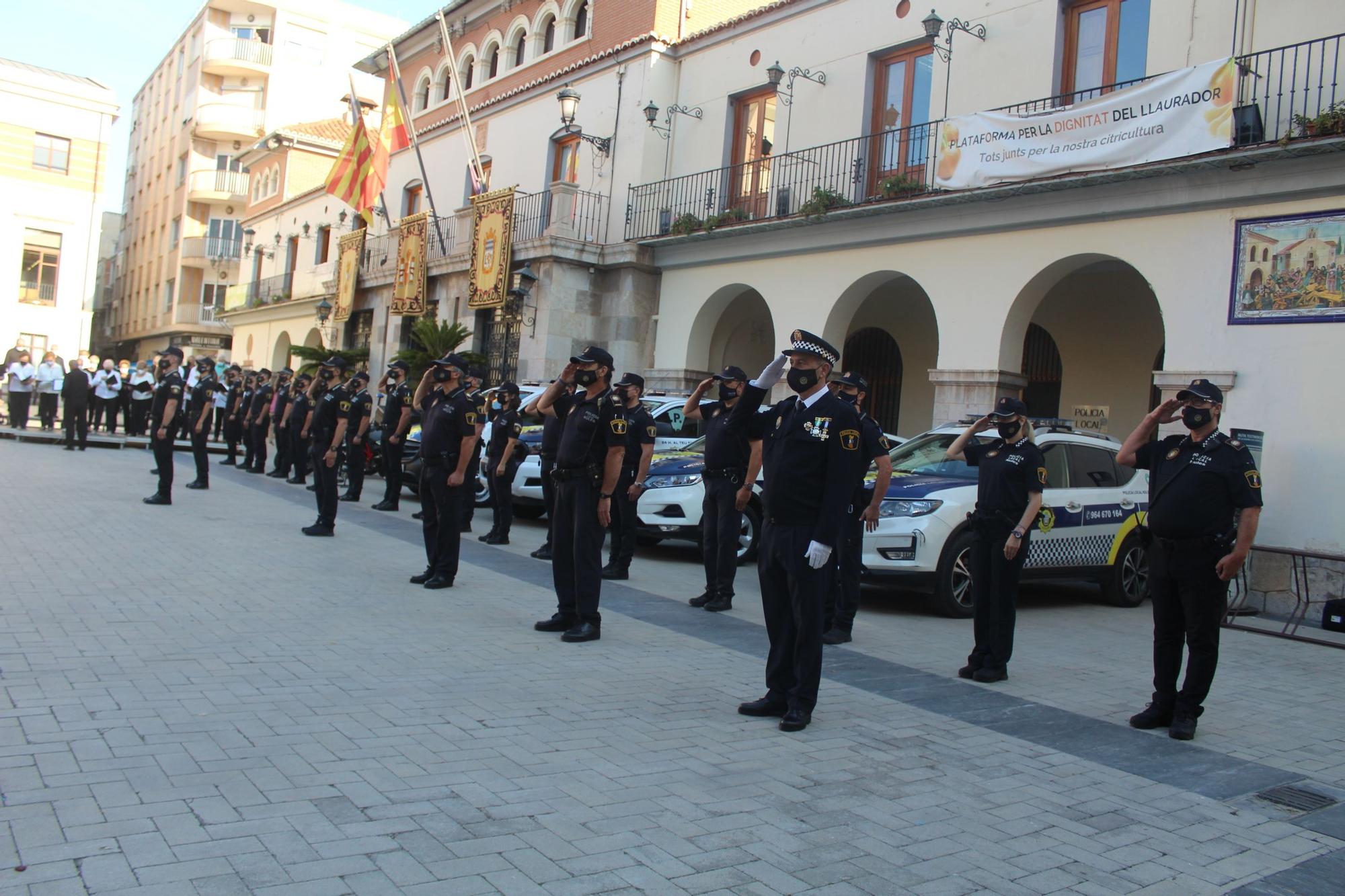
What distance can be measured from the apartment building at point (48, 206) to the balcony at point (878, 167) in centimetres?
3704

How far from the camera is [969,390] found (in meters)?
14.3

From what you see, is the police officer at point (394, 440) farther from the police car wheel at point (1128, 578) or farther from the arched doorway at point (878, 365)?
the police car wheel at point (1128, 578)

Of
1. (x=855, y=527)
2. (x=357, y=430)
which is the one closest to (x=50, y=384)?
(x=357, y=430)

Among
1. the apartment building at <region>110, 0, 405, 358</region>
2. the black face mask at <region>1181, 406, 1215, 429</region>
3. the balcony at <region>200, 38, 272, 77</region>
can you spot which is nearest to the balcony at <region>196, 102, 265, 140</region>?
the apartment building at <region>110, 0, 405, 358</region>

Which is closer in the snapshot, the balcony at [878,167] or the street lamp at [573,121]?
the balcony at [878,167]

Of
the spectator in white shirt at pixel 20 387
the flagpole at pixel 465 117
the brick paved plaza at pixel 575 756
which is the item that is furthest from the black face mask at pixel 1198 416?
the spectator in white shirt at pixel 20 387

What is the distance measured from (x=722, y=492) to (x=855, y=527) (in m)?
1.32

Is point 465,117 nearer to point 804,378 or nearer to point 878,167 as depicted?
point 878,167

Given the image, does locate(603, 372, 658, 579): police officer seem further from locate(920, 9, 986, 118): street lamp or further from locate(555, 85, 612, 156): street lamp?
locate(555, 85, 612, 156): street lamp

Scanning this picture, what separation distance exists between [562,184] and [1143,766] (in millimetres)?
17346

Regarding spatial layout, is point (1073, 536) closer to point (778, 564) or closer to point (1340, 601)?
point (1340, 601)

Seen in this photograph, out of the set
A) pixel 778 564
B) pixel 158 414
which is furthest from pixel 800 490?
pixel 158 414

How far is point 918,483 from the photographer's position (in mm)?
9812

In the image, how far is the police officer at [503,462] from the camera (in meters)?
12.1
